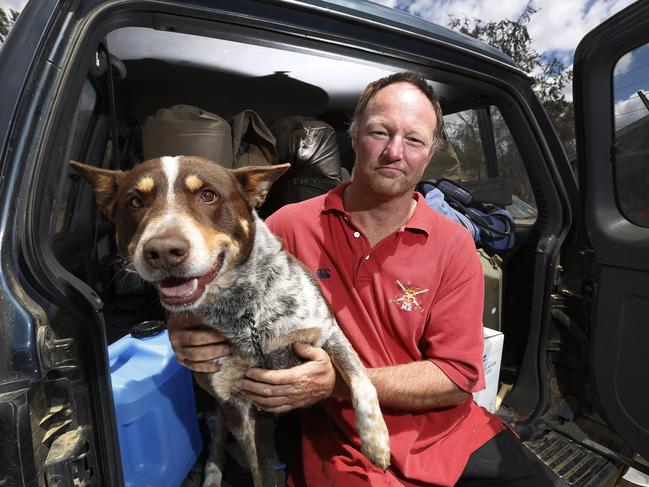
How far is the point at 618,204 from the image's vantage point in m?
2.07

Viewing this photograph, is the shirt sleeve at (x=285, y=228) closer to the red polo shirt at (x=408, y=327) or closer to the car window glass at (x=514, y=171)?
the red polo shirt at (x=408, y=327)

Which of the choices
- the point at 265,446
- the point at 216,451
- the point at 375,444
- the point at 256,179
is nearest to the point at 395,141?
the point at 256,179

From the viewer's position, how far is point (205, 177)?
1.61 metres

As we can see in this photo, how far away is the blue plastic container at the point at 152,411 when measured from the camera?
163cm

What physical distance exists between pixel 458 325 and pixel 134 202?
1.53 metres

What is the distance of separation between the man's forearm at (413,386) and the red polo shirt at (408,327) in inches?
2.0

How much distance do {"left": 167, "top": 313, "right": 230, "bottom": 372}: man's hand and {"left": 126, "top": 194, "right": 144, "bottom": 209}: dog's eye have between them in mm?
536

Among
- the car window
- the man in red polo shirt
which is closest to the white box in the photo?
the man in red polo shirt

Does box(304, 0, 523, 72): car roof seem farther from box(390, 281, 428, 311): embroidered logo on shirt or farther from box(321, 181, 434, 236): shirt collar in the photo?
box(390, 281, 428, 311): embroidered logo on shirt

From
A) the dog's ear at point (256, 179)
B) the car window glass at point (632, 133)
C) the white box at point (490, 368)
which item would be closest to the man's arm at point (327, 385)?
the dog's ear at point (256, 179)

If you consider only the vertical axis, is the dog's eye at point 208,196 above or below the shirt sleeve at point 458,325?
above

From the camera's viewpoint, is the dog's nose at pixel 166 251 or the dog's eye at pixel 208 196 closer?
the dog's nose at pixel 166 251

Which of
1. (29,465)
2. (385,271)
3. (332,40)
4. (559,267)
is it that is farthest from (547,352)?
(29,465)

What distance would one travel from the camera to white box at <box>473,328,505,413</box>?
2.50 metres
